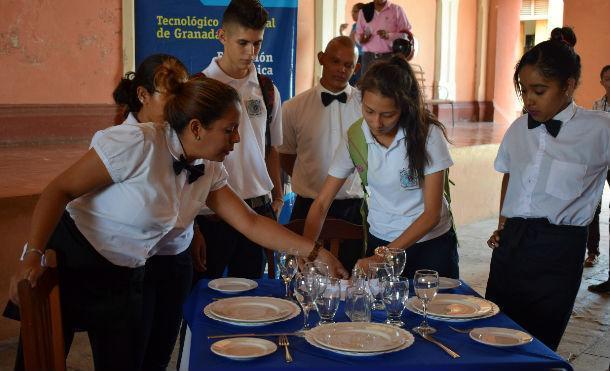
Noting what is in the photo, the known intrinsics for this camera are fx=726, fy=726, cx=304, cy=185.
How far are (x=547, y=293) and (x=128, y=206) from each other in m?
1.46

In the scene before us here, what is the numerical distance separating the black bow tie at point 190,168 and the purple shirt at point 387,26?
6.26 m

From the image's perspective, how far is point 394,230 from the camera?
8.50 feet

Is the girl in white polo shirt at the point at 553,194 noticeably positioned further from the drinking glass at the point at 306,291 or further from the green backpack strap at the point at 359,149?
the drinking glass at the point at 306,291

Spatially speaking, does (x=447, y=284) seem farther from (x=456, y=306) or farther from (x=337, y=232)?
(x=337, y=232)

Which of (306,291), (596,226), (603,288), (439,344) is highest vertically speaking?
(306,291)

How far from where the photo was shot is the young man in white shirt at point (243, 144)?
299 cm

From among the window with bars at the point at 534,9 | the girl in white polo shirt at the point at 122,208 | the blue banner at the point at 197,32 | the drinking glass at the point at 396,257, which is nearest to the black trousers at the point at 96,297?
the girl in white polo shirt at the point at 122,208

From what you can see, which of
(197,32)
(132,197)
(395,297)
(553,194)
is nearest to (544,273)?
(553,194)

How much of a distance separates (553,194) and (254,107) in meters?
1.31

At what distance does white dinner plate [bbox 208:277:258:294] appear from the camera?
2.28 m

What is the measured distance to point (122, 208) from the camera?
2055 millimetres

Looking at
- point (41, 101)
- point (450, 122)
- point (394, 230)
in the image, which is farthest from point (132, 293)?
point (450, 122)

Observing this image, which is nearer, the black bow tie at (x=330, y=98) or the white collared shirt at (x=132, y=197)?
the white collared shirt at (x=132, y=197)

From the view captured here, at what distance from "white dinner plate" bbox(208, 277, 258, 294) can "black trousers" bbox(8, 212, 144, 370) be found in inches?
10.6
